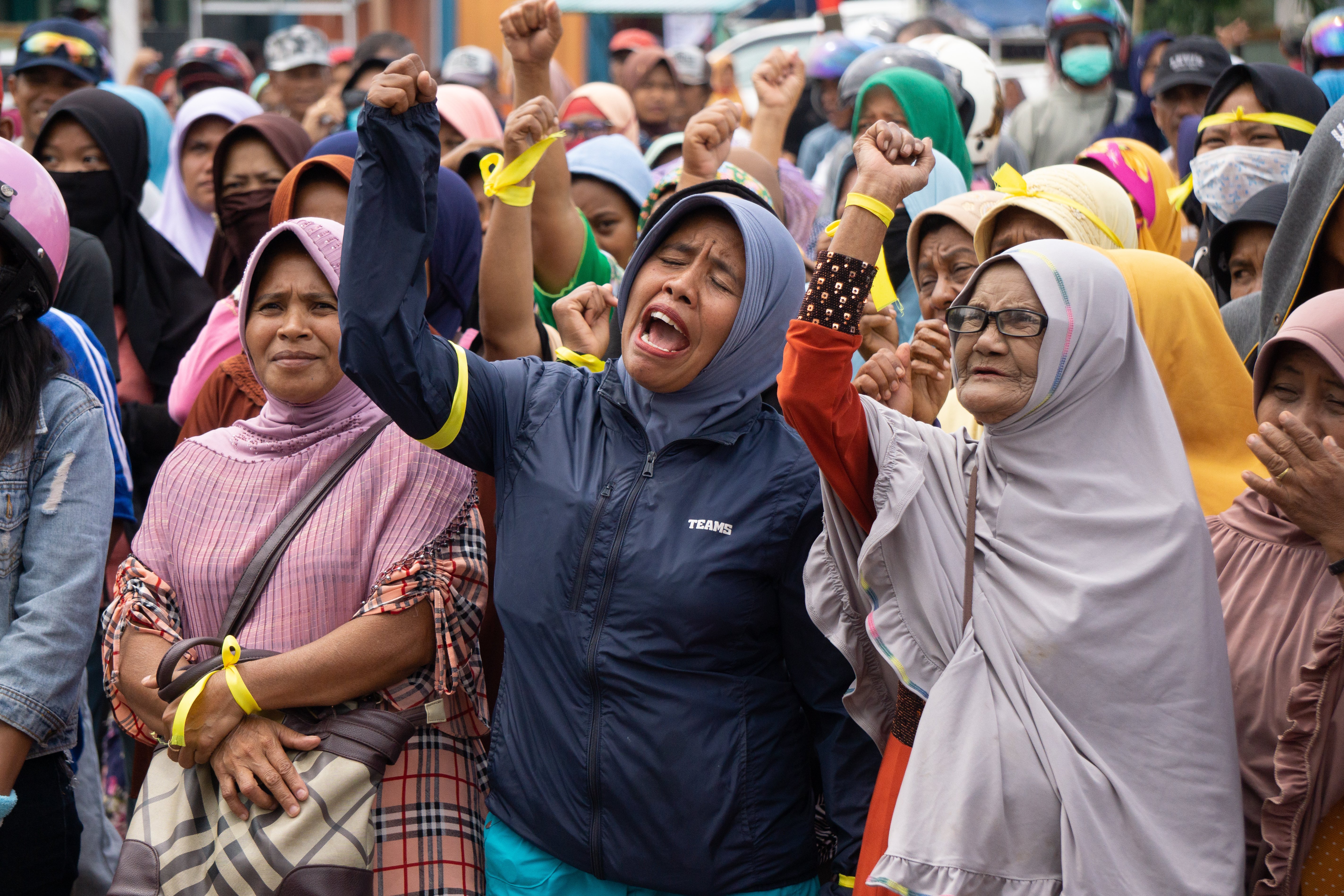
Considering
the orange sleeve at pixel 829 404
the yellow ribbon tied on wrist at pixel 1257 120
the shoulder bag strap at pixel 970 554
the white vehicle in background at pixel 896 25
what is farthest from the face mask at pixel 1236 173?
the white vehicle in background at pixel 896 25

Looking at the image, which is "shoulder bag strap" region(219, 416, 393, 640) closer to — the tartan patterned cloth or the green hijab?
the tartan patterned cloth

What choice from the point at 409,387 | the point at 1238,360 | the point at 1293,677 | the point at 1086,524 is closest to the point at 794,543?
Answer: the point at 1086,524

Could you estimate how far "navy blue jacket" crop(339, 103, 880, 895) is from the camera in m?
2.24

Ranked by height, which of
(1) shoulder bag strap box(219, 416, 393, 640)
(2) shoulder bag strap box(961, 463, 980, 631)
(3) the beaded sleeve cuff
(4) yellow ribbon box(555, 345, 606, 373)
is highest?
(3) the beaded sleeve cuff

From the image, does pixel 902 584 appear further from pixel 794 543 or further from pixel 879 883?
pixel 879 883

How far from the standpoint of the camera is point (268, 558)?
8.15 feet

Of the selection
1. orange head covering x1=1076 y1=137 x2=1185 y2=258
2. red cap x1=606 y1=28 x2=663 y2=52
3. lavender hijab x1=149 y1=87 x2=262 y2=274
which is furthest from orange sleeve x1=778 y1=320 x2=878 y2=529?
red cap x1=606 y1=28 x2=663 y2=52

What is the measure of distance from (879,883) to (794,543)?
0.61 metres

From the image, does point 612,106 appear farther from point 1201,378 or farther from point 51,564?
point 51,564

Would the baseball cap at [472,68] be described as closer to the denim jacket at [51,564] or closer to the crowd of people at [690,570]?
the crowd of people at [690,570]

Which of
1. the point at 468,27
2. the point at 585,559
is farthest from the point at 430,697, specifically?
the point at 468,27

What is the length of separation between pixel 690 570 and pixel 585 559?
19cm

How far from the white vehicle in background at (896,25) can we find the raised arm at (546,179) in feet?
21.6

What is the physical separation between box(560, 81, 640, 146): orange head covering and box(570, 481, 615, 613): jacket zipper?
4.39 metres
